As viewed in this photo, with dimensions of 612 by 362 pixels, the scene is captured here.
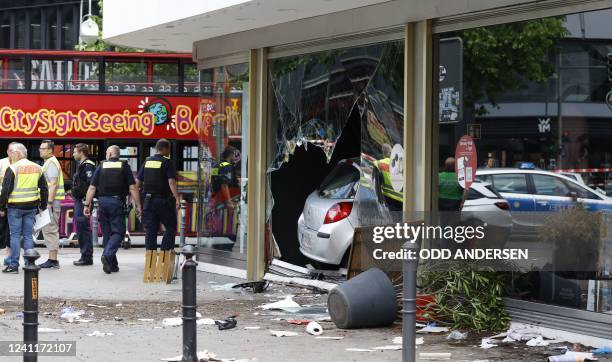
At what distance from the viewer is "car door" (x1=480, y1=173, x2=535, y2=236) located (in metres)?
10.5

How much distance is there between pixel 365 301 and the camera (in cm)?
1068

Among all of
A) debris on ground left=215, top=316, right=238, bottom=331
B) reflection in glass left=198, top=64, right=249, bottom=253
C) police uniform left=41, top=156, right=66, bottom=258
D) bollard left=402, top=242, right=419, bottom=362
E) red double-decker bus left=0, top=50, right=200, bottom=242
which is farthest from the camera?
red double-decker bus left=0, top=50, right=200, bottom=242

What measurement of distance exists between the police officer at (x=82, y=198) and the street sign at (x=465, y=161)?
8.01m

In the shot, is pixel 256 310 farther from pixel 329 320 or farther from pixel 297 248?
pixel 297 248

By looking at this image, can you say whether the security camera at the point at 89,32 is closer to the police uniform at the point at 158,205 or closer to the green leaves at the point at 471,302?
the police uniform at the point at 158,205

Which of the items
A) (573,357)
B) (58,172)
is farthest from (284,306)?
(58,172)

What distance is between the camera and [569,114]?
1018 cm

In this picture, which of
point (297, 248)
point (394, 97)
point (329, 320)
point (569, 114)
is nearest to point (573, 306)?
point (569, 114)

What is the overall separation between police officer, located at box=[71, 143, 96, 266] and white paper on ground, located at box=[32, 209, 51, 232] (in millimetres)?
1097

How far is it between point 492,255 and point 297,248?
4.92 m

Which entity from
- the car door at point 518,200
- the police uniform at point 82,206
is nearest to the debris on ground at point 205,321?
the car door at point 518,200

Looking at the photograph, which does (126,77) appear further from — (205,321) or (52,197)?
(205,321)

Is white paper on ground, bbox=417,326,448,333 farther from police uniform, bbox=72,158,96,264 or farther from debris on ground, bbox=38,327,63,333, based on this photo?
police uniform, bbox=72,158,96,264

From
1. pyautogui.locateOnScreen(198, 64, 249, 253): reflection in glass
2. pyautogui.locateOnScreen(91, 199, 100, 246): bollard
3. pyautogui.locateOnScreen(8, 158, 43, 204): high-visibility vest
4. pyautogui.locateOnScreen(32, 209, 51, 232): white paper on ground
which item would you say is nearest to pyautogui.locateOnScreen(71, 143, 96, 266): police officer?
pyautogui.locateOnScreen(32, 209, 51, 232): white paper on ground
